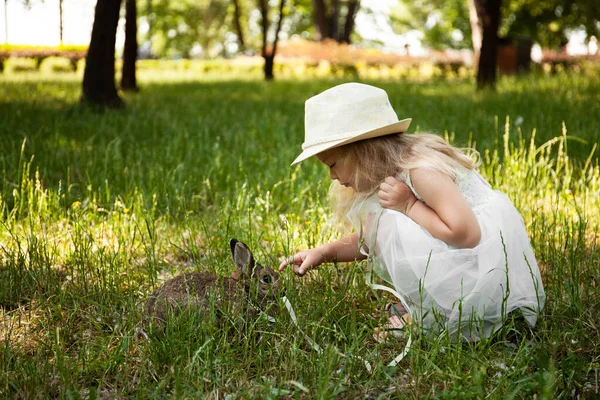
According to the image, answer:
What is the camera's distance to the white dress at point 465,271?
255 centimetres

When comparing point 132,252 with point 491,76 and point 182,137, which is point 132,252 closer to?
point 182,137

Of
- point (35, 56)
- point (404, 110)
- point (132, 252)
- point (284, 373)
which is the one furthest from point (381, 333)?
point (35, 56)

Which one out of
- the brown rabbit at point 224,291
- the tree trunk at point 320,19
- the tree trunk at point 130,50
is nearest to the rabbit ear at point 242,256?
the brown rabbit at point 224,291

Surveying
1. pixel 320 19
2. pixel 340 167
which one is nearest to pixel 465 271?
pixel 340 167

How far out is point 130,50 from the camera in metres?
13.2

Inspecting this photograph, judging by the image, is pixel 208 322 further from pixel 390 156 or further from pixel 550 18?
pixel 550 18

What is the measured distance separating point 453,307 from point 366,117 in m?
0.82

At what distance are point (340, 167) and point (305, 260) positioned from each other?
0.42 meters

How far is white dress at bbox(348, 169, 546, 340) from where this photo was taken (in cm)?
255

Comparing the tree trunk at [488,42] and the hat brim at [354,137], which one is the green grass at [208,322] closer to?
the hat brim at [354,137]

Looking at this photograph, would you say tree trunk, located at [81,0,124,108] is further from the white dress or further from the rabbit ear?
the white dress

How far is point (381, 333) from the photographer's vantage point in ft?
8.78

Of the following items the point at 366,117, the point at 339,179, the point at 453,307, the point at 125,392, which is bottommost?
the point at 125,392

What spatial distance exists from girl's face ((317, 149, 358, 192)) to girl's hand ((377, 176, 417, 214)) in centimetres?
16
